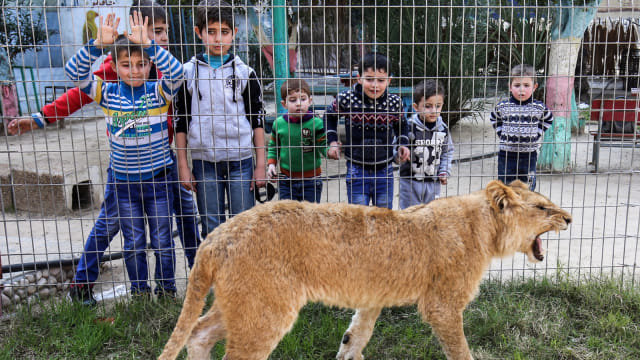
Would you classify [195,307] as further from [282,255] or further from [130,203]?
[130,203]

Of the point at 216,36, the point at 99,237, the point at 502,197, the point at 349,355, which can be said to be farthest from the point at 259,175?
the point at 502,197

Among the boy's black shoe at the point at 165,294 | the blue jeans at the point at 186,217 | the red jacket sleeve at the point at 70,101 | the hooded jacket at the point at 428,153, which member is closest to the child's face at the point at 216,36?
the red jacket sleeve at the point at 70,101

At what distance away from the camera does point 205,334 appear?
10.8ft

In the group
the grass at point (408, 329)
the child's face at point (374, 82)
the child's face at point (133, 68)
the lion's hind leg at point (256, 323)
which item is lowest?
the grass at point (408, 329)

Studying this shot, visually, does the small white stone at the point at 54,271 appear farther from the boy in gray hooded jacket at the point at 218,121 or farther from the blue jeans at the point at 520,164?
the blue jeans at the point at 520,164

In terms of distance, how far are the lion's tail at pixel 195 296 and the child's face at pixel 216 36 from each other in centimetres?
191

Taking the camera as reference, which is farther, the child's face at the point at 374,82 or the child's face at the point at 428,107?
the child's face at the point at 428,107

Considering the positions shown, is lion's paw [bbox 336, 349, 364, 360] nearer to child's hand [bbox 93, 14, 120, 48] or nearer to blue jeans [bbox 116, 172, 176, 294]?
blue jeans [bbox 116, 172, 176, 294]

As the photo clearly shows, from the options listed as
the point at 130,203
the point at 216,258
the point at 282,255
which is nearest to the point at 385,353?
the point at 282,255

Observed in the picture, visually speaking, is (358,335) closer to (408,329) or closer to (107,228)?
(408,329)

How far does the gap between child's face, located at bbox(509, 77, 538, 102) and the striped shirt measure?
10.4 feet

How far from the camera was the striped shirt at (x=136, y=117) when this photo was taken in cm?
413

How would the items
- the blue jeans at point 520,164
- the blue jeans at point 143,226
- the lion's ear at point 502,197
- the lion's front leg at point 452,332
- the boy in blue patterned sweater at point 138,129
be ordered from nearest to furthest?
the lion's front leg at point 452,332, the lion's ear at point 502,197, the boy in blue patterned sweater at point 138,129, the blue jeans at point 143,226, the blue jeans at point 520,164

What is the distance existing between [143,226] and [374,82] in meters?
2.32
